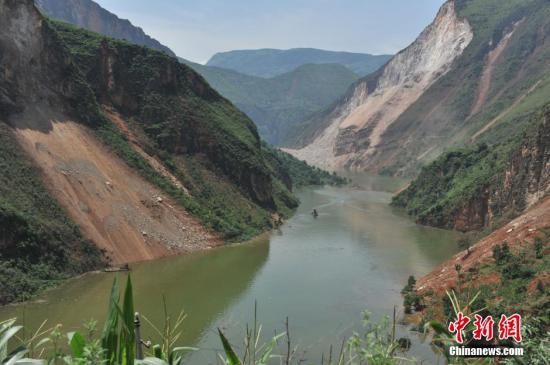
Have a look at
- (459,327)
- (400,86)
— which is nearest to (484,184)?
(459,327)

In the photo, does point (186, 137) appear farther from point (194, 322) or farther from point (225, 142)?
point (194, 322)

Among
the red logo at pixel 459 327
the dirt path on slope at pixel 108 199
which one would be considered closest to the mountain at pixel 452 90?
the dirt path on slope at pixel 108 199

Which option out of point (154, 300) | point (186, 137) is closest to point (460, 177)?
point (186, 137)

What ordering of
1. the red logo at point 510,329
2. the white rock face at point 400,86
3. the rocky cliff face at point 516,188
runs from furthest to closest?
the white rock face at point 400,86 → the rocky cliff face at point 516,188 → the red logo at point 510,329

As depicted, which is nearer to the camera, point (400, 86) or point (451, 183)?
point (451, 183)

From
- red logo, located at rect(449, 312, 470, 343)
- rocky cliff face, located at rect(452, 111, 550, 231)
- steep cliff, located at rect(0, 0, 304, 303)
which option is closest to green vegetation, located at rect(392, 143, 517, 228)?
rocky cliff face, located at rect(452, 111, 550, 231)

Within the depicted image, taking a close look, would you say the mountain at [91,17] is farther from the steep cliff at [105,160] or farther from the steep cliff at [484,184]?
the steep cliff at [484,184]

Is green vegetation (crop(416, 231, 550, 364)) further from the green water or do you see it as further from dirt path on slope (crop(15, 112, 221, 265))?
dirt path on slope (crop(15, 112, 221, 265))

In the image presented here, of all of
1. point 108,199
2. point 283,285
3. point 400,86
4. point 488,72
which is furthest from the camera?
point 400,86

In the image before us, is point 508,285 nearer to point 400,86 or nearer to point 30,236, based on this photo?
point 30,236
